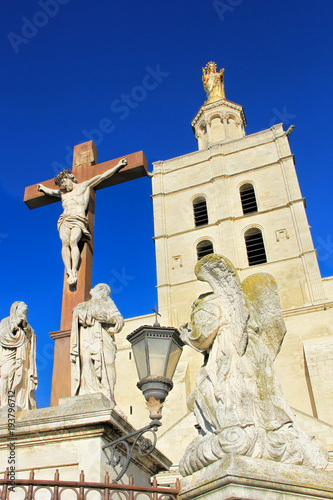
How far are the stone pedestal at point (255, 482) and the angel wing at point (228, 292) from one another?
2.98 ft

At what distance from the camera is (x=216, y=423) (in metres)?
3.51

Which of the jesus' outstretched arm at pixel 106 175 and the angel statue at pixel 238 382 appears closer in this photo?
the angel statue at pixel 238 382

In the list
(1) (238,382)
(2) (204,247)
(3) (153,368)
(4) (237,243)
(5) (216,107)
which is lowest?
(1) (238,382)

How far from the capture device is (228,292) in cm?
402

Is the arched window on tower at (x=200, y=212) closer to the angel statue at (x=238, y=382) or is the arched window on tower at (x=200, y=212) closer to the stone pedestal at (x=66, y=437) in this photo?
the stone pedestal at (x=66, y=437)

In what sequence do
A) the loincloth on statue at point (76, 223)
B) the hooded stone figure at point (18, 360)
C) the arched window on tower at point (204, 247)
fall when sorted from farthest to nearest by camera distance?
the arched window on tower at point (204, 247)
the loincloth on statue at point (76, 223)
the hooded stone figure at point (18, 360)

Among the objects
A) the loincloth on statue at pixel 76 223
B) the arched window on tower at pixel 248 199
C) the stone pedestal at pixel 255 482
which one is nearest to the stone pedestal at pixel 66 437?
the stone pedestal at pixel 255 482

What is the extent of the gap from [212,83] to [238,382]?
3844 centimetres

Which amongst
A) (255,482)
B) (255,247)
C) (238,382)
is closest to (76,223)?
(238,382)

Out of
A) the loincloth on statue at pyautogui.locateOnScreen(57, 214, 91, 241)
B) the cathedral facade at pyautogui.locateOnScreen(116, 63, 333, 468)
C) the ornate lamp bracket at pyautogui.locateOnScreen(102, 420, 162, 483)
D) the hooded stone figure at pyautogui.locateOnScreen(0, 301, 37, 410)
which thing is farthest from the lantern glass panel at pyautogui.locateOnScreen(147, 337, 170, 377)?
the cathedral facade at pyautogui.locateOnScreen(116, 63, 333, 468)

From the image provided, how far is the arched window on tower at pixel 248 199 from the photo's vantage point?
30.0 metres

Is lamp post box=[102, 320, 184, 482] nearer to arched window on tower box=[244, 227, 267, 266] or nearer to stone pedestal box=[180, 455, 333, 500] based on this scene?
stone pedestal box=[180, 455, 333, 500]

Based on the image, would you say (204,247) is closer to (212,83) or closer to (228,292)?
(212,83)

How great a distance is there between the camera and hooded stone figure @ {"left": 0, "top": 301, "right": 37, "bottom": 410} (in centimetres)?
578
